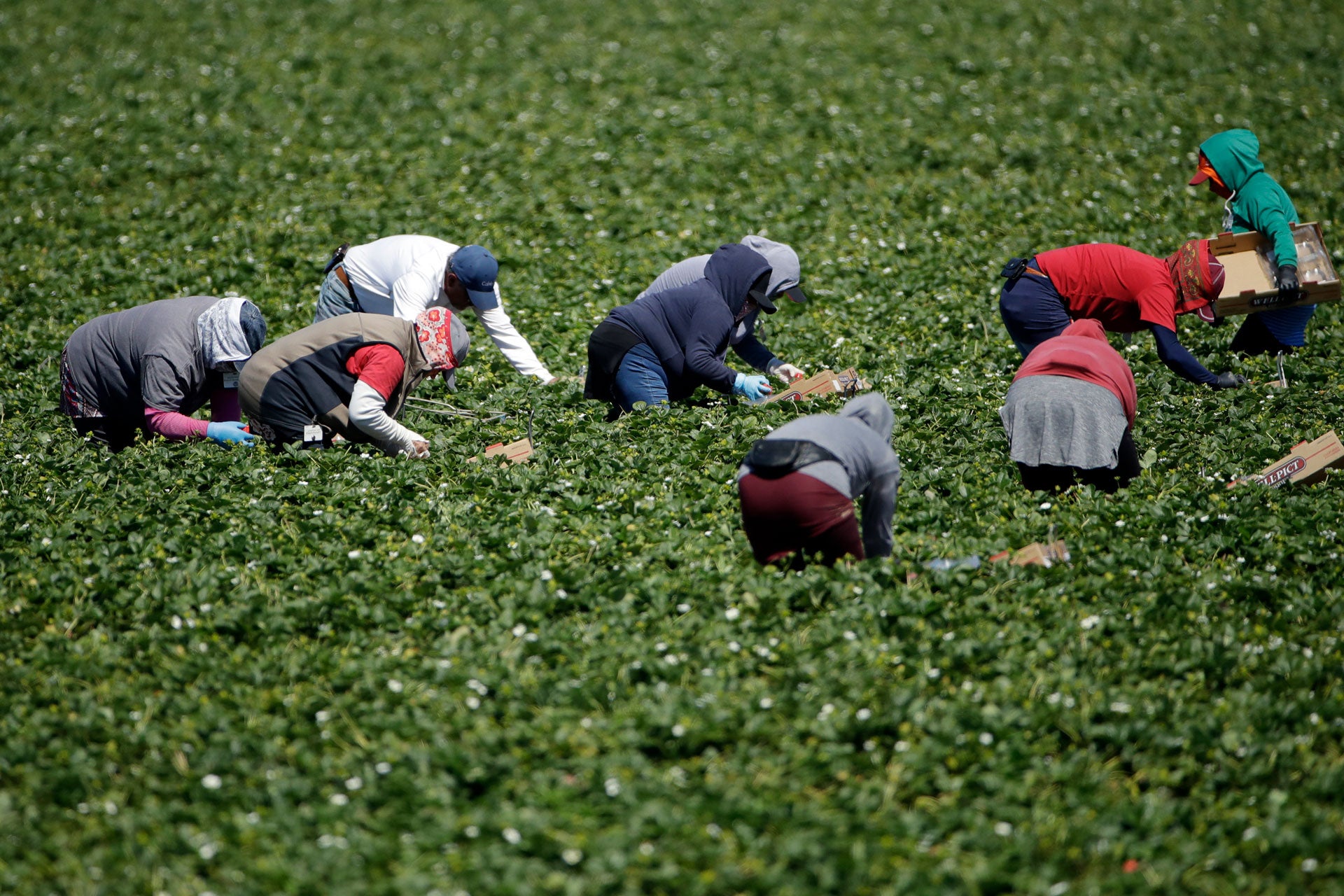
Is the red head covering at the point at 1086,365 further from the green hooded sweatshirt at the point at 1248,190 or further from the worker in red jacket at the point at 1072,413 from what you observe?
the green hooded sweatshirt at the point at 1248,190

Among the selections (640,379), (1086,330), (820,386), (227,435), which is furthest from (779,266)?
(227,435)

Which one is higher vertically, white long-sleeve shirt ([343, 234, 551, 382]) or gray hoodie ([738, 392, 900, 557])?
white long-sleeve shirt ([343, 234, 551, 382])

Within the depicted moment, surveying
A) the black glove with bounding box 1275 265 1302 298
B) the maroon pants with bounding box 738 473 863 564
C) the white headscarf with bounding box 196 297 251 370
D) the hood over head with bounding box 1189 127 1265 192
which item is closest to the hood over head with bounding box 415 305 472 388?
the white headscarf with bounding box 196 297 251 370

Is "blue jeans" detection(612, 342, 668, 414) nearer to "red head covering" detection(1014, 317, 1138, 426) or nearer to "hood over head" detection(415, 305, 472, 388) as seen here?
"hood over head" detection(415, 305, 472, 388)

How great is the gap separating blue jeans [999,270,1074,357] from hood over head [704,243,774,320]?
6.05 feet

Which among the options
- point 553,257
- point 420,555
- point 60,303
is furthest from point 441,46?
point 420,555

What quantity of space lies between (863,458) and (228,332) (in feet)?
13.3

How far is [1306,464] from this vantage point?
6137mm

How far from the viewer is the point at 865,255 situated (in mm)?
10578

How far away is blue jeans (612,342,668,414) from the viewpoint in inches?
274

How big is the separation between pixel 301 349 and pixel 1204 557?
17.0ft

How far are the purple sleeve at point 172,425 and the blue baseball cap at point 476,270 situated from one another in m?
1.91

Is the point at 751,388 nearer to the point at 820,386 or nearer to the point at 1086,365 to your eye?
the point at 820,386

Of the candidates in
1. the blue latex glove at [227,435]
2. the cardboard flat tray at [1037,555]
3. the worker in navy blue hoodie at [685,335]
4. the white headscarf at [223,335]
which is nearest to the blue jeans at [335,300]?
the white headscarf at [223,335]
